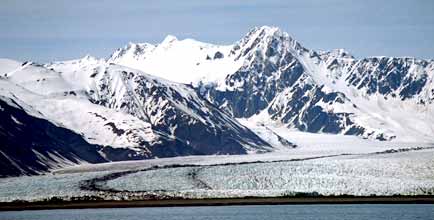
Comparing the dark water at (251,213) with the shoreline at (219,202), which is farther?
the shoreline at (219,202)

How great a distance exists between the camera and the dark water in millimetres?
136625

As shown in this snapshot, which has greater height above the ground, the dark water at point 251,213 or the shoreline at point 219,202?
the shoreline at point 219,202

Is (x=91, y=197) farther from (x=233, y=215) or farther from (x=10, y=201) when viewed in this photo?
(x=233, y=215)

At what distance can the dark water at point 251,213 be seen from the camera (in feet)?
448

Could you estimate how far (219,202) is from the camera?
16962 cm

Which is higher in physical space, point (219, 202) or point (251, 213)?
point (219, 202)

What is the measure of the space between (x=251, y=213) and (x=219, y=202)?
23.9m

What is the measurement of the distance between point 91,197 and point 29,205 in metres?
11.8

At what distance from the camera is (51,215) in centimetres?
15225

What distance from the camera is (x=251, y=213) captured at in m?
146

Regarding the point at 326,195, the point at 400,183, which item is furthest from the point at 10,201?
the point at 400,183

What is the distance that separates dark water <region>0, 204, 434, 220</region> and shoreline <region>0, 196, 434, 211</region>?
5.78 meters

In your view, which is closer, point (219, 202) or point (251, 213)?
point (251, 213)

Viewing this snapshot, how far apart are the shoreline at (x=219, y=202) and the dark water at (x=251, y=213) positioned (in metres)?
5.78
